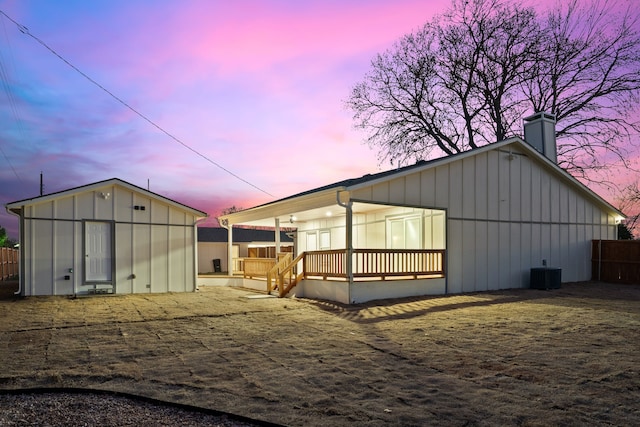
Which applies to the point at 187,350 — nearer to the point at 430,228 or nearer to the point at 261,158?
the point at 430,228

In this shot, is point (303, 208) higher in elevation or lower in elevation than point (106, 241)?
higher

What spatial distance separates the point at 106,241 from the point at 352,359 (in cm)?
1056

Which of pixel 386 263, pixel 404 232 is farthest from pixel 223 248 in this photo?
pixel 386 263

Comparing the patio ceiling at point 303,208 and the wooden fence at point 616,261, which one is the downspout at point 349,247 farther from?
the wooden fence at point 616,261

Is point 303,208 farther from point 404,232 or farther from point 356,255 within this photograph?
point 404,232

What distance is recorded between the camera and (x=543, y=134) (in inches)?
676

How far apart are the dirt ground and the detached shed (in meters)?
2.38

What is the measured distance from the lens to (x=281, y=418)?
12.8ft

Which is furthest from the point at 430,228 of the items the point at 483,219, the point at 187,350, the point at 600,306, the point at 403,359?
the point at 187,350

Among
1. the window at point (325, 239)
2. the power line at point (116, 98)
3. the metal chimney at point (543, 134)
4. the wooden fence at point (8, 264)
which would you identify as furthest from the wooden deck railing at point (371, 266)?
the wooden fence at point (8, 264)

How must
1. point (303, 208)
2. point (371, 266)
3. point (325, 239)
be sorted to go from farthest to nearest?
point (325, 239) < point (303, 208) < point (371, 266)

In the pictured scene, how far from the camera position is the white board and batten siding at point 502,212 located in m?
13.4

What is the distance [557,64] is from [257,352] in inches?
994

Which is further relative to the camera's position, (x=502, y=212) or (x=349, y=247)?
(x=502, y=212)
